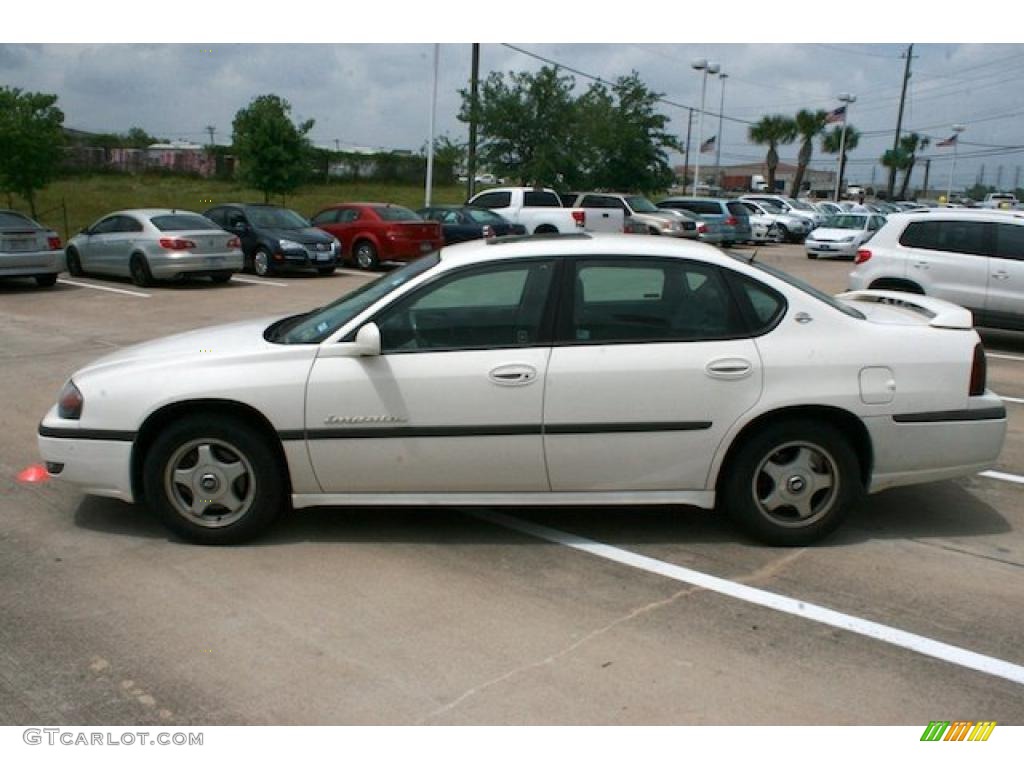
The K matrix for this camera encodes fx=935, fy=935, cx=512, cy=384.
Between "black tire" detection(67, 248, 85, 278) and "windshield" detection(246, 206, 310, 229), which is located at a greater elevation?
"windshield" detection(246, 206, 310, 229)

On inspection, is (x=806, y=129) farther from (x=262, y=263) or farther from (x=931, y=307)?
(x=931, y=307)

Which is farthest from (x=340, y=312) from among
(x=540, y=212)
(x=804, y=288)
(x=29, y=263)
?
(x=540, y=212)

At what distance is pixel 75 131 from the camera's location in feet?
171

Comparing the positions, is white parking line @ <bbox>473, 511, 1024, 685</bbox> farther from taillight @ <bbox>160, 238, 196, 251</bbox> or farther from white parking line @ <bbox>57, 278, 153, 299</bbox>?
taillight @ <bbox>160, 238, 196, 251</bbox>

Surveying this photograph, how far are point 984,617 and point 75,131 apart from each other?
56.9m

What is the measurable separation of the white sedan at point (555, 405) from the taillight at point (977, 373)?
0.05ft

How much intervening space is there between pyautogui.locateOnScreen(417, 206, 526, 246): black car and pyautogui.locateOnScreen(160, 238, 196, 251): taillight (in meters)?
6.41

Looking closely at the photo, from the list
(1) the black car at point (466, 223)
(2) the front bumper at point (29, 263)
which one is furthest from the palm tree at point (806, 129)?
(2) the front bumper at point (29, 263)

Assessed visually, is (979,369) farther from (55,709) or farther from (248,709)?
(55,709)

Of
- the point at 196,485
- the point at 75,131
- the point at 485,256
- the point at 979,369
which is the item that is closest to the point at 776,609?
the point at 979,369

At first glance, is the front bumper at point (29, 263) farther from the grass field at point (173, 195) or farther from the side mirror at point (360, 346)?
the grass field at point (173, 195)

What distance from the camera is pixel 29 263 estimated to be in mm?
15594

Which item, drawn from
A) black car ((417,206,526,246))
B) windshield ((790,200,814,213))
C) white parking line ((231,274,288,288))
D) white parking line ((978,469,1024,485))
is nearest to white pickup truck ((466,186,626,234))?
black car ((417,206,526,246))

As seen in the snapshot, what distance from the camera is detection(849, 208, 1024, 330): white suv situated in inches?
431
